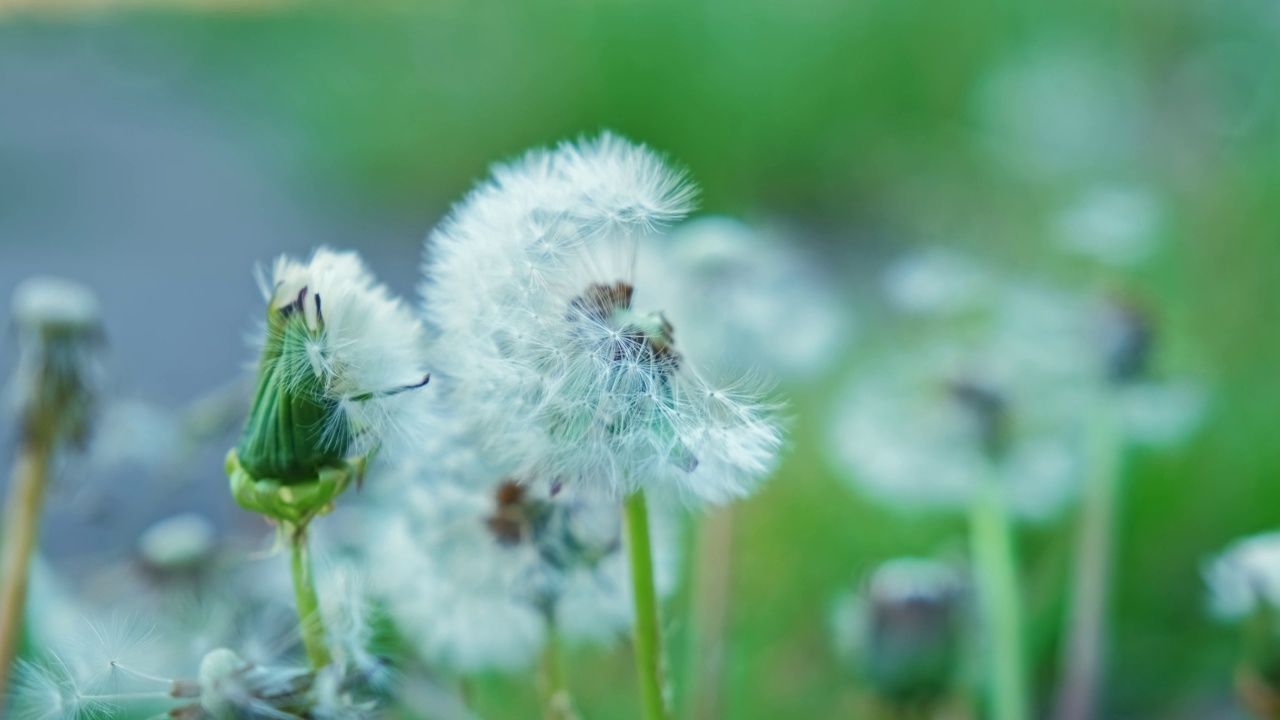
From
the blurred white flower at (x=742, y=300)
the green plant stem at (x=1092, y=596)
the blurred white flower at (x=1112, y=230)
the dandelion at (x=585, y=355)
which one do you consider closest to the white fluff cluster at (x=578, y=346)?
the dandelion at (x=585, y=355)

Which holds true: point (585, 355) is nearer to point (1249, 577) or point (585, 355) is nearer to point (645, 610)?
point (645, 610)

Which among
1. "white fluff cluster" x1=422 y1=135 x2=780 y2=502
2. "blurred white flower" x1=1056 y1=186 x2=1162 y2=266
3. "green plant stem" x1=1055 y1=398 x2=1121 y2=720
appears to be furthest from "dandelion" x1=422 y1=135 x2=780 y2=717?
"blurred white flower" x1=1056 y1=186 x2=1162 y2=266

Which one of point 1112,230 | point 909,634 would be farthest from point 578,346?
point 1112,230

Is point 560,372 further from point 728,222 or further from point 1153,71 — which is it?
point 1153,71

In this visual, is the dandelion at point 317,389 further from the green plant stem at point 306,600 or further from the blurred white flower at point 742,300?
the blurred white flower at point 742,300

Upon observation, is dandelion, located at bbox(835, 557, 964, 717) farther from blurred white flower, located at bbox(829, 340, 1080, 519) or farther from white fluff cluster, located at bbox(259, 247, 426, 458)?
white fluff cluster, located at bbox(259, 247, 426, 458)
